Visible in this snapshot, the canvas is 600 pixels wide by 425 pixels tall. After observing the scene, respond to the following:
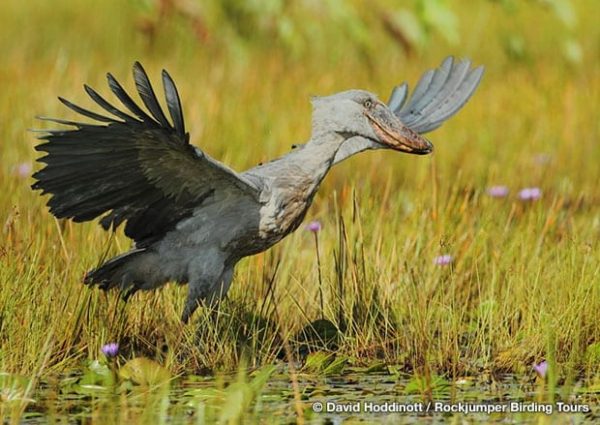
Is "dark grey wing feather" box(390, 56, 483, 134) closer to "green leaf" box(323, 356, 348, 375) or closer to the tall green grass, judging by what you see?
the tall green grass

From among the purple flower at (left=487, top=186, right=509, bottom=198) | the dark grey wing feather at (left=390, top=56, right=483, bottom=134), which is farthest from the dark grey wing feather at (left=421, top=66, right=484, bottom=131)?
the purple flower at (left=487, top=186, right=509, bottom=198)

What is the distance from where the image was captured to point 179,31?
11.3 meters

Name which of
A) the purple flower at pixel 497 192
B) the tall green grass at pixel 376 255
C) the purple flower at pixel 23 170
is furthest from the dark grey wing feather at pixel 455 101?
the purple flower at pixel 23 170

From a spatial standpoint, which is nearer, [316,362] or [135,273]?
[316,362]

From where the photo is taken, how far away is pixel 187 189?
4.88 metres

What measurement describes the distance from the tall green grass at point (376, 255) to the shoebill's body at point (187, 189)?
21cm

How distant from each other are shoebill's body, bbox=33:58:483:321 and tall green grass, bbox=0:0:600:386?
0.21 metres

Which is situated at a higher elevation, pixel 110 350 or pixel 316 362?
pixel 110 350

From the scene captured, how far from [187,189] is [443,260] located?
49.1 inches

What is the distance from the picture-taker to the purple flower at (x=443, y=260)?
17.6 ft

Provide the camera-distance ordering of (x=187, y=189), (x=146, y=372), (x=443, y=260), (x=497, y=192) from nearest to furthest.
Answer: (x=146, y=372)
(x=187, y=189)
(x=443, y=260)
(x=497, y=192)

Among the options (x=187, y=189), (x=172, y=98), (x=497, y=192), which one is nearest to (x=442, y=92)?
(x=497, y=192)

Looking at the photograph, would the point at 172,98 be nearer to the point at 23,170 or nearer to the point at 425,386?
the point at 425,386

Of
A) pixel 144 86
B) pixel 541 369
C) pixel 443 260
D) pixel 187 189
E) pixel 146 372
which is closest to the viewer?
pixel 144 86
